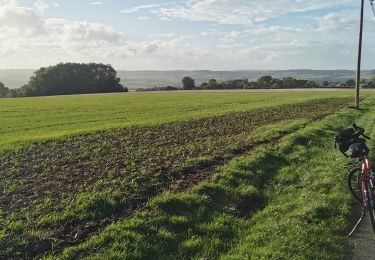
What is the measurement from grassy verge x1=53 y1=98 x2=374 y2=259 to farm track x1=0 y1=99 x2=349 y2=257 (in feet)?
1.94

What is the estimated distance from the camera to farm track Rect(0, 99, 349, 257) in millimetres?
7117

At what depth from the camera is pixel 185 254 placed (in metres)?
6.25

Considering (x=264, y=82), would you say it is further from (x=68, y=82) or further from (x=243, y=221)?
(x=243, y=221)

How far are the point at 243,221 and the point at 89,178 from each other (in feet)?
15.2

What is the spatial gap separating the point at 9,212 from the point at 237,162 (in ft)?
21.3

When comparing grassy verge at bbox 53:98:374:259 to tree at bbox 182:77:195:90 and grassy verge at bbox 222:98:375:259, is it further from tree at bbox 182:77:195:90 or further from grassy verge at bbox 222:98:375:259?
tree at bbox 182:77:195:90

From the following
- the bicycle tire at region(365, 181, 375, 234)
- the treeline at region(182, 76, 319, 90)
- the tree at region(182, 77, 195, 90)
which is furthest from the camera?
the tree at region(182, 77, 195, 90)

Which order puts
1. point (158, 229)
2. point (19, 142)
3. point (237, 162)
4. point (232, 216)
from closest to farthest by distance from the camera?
point (158, 229) < point (232, 216) < point (237, 162) < point (19, 142)

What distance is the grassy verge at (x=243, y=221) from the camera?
6312mm

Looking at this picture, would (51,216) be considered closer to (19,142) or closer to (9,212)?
(9,212)

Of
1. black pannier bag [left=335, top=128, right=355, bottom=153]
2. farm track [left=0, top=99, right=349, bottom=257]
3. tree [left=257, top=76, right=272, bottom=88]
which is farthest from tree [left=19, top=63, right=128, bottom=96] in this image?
black pannier bag [left=335, top=128, right=355, bottom=153]

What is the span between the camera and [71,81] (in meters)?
113

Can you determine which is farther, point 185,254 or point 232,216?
point 232,216

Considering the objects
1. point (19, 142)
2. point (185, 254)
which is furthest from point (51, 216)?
point (19, 142)
